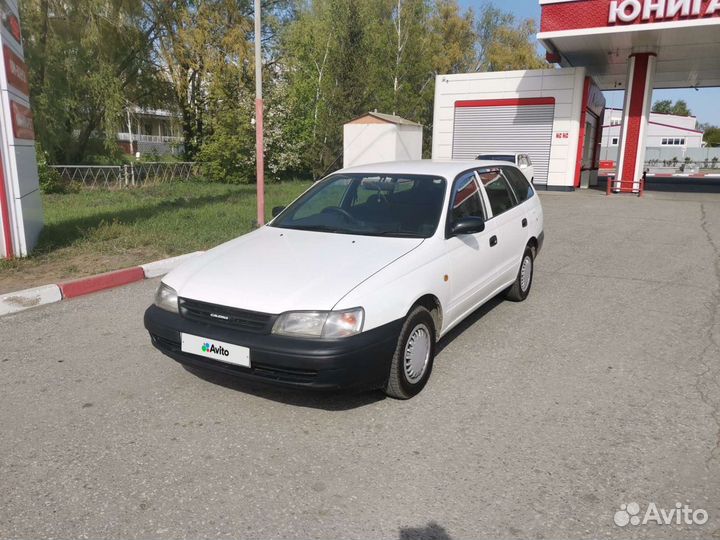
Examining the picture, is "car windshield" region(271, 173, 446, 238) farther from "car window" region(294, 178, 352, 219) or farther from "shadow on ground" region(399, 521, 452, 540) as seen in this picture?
"shadow on ground" region(399, 521, 452, 540)

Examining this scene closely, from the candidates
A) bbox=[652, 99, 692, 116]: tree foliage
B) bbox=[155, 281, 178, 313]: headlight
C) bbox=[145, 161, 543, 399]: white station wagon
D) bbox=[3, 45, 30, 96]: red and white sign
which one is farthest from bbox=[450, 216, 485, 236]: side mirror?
bbox=[652, 99, 692, 116]: tree foliage

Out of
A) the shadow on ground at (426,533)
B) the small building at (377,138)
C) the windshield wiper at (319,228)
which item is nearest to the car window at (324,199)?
the windshield wiper at (319,228)

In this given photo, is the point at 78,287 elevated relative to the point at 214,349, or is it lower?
lower

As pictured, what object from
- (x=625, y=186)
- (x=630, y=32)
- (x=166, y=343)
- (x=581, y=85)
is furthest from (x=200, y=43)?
(x=166, y=343)

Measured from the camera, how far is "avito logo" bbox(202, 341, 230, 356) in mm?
3336

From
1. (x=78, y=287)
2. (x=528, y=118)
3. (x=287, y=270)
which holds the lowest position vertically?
(x=78, y=287)

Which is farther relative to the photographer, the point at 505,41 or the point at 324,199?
the point at 505,41

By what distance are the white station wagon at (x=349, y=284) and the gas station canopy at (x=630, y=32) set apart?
603 inches

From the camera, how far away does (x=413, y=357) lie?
147 inches

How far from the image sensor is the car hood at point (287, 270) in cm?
332

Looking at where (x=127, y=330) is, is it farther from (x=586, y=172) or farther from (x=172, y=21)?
(x=586, y=172)

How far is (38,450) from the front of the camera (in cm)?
313

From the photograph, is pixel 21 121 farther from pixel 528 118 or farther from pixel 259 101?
pixel 528 118

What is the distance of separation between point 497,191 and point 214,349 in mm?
3289
